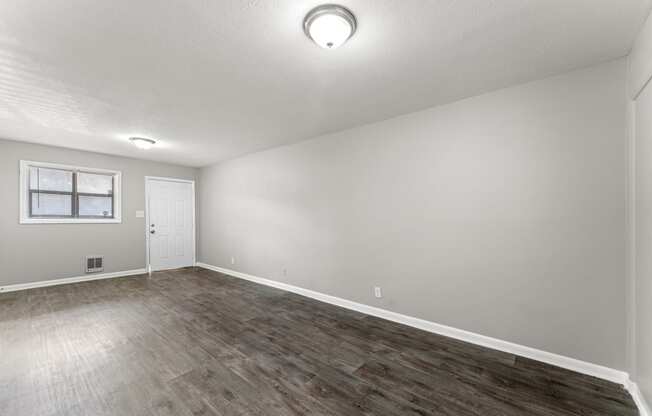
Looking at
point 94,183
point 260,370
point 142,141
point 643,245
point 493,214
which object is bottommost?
point 260,370

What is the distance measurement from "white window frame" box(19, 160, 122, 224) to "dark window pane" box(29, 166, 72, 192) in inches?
3.6

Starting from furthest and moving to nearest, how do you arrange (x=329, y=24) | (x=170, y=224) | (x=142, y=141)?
(x=170, y=224)
(x=142, y=141)
(x=329, y=24)

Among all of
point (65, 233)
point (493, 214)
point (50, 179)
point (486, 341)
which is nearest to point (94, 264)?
point (65, 233)

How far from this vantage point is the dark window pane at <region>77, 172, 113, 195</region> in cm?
514

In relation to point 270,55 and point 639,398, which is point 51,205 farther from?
point 639,398

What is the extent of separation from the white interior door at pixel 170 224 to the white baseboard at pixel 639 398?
290 inches

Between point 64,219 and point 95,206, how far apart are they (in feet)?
1.73

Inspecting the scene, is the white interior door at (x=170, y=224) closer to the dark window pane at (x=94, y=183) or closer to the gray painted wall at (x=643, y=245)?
the dark window pane at (x=94, y=183)

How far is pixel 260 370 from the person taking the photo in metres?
2.21

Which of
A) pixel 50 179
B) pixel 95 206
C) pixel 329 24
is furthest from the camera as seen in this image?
pixel 95 206

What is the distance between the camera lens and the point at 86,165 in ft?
16.7

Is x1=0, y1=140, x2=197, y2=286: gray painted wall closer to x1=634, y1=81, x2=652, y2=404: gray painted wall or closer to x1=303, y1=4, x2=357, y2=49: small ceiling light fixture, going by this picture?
x1=303, y1=4, x2=357, y2=49: small ceiling light fixture

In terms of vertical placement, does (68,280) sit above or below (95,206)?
below

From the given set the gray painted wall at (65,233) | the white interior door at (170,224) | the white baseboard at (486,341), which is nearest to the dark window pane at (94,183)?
the gray painted wall at (65,233)
